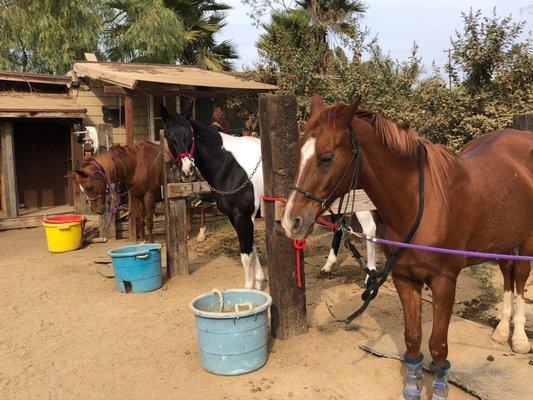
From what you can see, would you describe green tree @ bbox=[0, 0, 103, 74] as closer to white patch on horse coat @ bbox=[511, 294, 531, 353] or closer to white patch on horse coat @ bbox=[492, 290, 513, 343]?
white patch on horse coat @ bbox=[492, 290, 513, 343]

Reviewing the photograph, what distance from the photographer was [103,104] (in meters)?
11.7

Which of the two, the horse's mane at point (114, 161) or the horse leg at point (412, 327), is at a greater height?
the horse's mane at point (114, 161)

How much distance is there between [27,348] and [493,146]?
427 centimetres

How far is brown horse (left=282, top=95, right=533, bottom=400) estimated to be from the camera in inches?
96.1

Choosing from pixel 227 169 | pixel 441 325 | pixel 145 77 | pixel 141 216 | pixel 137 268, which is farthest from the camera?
pixel 145 77

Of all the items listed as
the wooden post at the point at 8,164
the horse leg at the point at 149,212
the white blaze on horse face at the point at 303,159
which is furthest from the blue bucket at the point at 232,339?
the wooden post at the point at 8,164

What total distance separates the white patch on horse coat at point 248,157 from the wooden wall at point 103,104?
6.95 m

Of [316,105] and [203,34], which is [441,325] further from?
[203,34]

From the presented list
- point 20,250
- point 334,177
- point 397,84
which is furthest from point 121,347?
point 397,84

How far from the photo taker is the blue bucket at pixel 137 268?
18.1 ft

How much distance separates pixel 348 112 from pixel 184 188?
3720 mm

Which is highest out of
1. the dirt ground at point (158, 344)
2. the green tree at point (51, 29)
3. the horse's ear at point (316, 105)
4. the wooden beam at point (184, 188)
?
the green tree at point (51, 29)

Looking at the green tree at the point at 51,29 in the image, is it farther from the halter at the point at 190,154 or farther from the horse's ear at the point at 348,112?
the horse's ear at the point at 348,112

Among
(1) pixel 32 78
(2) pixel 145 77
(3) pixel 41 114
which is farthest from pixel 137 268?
(1) pixel 32 78
